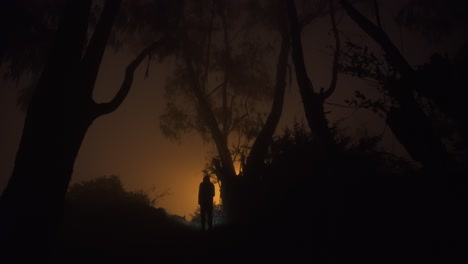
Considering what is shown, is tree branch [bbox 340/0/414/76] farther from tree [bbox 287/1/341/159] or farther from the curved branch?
the curved branch

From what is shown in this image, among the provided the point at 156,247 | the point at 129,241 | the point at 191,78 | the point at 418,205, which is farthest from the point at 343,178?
the point at 191,78

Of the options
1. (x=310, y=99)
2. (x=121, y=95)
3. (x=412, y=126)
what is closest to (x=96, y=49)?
(x=121, y=95)

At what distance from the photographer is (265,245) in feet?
24.3

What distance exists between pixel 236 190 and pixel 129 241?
424 cm

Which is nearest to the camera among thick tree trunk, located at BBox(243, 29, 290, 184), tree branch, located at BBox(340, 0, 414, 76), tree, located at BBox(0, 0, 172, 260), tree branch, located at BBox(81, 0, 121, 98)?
tree, located at BBox(0, 0, 172, 260)

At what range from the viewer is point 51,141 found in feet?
18.1

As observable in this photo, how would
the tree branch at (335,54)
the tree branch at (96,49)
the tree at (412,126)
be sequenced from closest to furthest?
the tree at (412,126) < the tree branch at (96,49) < the tree branch at (335,54)

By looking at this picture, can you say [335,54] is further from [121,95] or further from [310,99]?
[121,95]

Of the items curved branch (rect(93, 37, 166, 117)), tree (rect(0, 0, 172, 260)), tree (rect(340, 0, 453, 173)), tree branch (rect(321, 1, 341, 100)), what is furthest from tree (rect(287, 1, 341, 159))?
tree (rect(0, 0, 172, 260))

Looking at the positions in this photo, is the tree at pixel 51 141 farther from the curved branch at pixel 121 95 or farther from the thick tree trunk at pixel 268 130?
the thick tree trunk at pixel 268 130

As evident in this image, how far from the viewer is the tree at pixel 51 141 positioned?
4.95 metres

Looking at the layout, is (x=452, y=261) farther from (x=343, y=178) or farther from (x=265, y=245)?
(x=265, y=245)

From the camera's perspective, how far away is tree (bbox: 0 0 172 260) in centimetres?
495

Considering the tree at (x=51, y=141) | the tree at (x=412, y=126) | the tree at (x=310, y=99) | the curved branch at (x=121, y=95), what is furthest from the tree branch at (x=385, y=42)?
the tree at (x=51, y=141)
